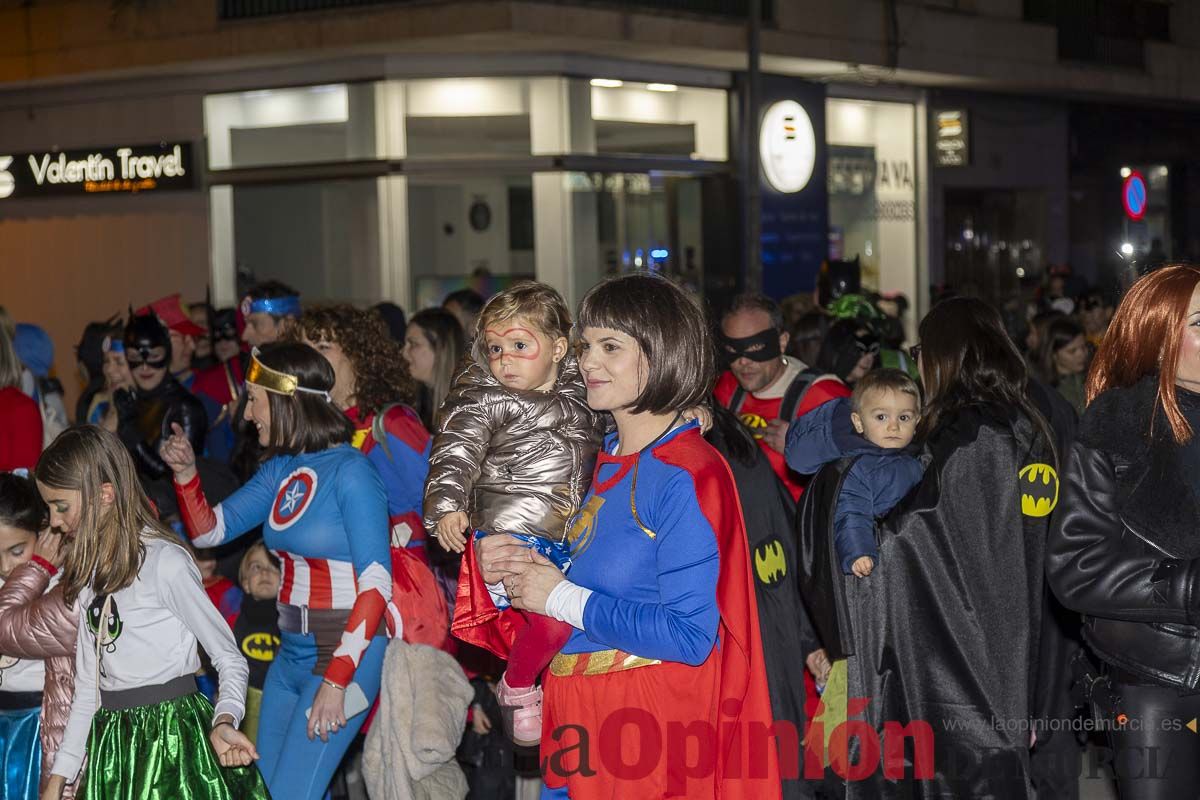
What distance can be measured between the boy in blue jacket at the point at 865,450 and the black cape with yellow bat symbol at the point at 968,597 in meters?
0.09

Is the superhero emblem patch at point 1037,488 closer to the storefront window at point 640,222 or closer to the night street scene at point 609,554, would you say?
the night street scene at point 609,554

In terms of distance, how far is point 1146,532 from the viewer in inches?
163

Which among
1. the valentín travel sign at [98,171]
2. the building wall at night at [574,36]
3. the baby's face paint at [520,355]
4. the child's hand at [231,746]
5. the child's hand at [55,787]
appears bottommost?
the child's hand at [55,787]

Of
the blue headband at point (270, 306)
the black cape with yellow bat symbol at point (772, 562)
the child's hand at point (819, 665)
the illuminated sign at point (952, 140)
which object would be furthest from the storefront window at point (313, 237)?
A: the black cape with yellow bat symbol at point (772, 562)

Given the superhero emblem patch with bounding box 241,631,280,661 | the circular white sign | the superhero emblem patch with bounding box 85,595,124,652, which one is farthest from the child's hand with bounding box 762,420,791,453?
the circular white sign

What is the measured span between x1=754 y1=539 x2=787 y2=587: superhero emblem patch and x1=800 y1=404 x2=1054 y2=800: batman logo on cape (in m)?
0.23

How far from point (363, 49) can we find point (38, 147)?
560cm

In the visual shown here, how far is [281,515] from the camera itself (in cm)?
539

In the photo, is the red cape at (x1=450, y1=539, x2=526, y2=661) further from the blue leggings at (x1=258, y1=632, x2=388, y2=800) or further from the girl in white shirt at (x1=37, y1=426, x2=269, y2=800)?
the blue leggings at (x1=258, y1=632, x2=388, y2=800)

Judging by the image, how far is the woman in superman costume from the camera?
369cm

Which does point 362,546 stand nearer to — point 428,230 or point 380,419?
point 380,419

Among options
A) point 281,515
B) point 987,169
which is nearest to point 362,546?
point 281,515

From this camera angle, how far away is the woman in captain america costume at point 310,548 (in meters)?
5.14

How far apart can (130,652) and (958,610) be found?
115 inches
